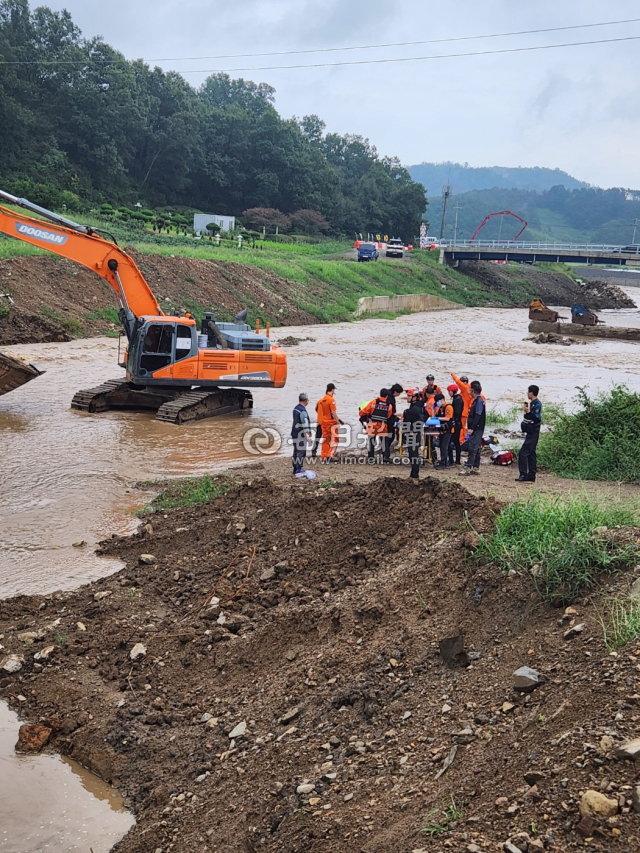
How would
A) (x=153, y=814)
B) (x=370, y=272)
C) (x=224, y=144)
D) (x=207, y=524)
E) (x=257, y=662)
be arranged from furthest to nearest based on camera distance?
(x=224, y=144) → (x=370, y=272) → (x=207, y=524) → (x=257, y=662) → (x=153, y=814)

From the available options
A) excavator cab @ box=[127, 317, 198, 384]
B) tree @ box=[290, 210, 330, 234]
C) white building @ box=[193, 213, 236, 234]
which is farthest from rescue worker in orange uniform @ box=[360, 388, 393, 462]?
tree @ box=[290, 210, 330, 234]

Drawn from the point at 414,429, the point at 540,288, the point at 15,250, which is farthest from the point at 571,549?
the point at 540,288

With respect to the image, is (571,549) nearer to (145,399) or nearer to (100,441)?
(100,441)

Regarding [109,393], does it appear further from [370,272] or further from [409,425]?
[370,272]

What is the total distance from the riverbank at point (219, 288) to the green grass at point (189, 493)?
16.7 meters

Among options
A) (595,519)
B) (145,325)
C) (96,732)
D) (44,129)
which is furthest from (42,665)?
(44,129)

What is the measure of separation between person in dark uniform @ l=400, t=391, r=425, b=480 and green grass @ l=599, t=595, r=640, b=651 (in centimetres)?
→ 683

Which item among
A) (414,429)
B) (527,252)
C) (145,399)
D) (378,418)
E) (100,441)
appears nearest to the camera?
(414,429)

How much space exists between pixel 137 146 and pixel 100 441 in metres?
70.7

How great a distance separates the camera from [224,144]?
90.8 metres

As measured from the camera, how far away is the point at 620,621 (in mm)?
6188

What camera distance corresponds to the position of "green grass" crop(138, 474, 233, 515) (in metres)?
12.9

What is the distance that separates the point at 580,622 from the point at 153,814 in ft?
11.3

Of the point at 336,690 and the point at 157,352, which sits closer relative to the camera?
the point at 336,690
